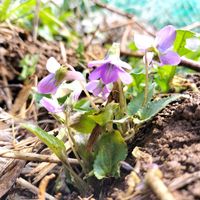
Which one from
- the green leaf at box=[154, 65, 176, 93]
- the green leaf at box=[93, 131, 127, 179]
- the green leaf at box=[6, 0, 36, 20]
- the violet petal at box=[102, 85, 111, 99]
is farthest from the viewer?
the green leaf at box=[6, 0, 36, 20]

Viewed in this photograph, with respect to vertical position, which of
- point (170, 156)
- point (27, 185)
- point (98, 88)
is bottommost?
point (27, 185)

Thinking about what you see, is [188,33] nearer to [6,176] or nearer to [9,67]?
[6,176]

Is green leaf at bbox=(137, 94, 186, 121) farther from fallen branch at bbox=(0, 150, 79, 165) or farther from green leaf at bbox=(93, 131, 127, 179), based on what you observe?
fallen branch at bbox=(0, 150, 79, 165)

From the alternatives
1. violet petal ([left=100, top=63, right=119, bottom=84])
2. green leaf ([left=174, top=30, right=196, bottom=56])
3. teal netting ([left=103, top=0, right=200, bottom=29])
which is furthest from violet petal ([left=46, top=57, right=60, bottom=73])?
teal netting ([left=103, top=0, right=200, bottom=29])

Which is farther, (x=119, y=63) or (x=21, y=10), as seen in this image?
(x=21, y=10)

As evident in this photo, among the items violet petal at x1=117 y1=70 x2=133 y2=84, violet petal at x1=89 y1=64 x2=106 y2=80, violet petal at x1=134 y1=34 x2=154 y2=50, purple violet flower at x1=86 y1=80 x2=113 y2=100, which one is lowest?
purple violet flower at x1=86 y1=80 x2=113 y2=100

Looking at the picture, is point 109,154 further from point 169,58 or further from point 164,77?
point 164,77

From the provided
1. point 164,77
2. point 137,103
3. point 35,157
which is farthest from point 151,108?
point 164,77

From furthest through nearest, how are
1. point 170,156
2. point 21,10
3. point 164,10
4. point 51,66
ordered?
point 164,10 → point 21,10 → point 51,66 → point 170,156

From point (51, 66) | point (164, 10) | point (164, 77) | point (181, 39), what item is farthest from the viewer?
point (164, 10)
